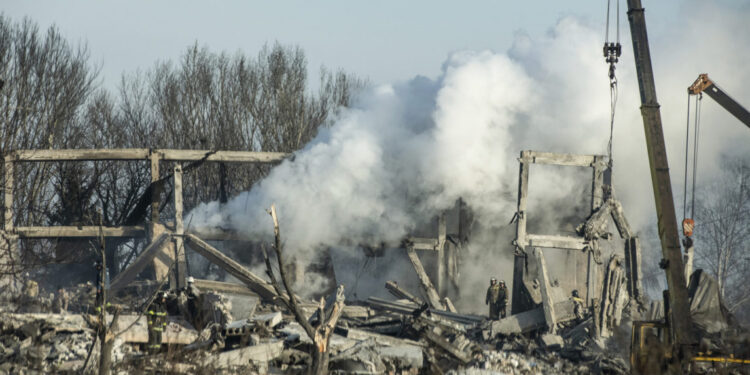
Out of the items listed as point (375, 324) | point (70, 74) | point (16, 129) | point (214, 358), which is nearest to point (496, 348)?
point (375, 324)

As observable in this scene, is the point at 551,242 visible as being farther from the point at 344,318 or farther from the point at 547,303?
the point at 344,318

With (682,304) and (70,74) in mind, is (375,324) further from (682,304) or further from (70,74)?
(70,74)

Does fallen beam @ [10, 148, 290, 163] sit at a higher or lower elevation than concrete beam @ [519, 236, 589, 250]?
higher

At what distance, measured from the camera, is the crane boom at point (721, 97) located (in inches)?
855

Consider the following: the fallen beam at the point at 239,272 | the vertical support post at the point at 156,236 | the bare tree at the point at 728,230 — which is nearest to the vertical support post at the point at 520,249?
the fallen beam at the point at 239,272

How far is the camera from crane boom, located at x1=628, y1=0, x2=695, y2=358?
13.5m

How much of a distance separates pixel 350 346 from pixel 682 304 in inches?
247

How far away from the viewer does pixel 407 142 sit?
78.9ft

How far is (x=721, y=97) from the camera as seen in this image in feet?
71.8

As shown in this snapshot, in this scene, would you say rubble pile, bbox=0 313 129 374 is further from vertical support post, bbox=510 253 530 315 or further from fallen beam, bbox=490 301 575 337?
vertical support post, bbox=510 253 530 315

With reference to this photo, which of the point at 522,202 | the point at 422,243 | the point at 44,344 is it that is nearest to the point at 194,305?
the point at 44,344

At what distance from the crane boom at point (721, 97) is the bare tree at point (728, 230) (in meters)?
14.5

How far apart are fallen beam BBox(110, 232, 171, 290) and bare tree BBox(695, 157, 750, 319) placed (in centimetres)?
2241

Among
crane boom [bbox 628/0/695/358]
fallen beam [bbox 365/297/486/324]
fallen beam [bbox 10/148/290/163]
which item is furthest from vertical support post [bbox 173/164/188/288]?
crane boom [bbox 628/0/695/358]
